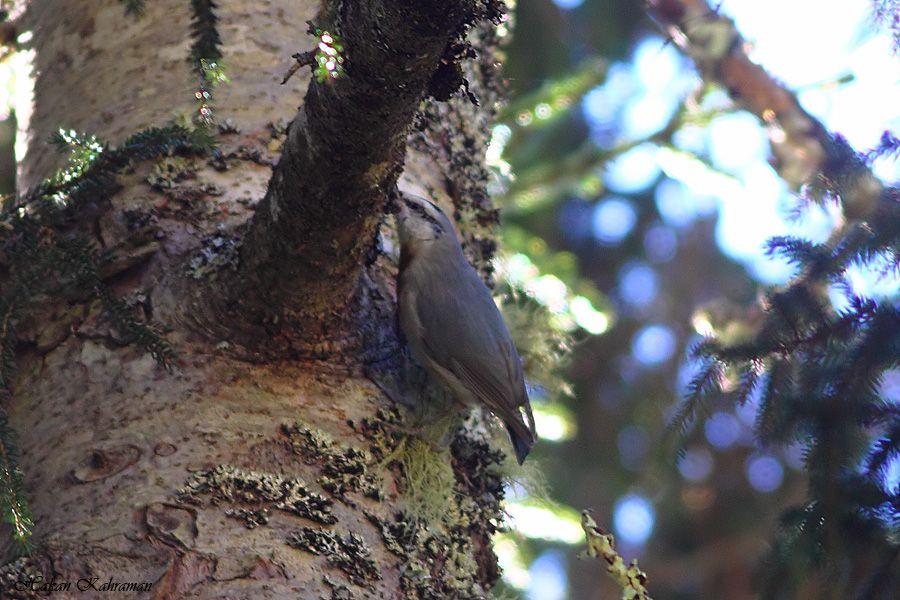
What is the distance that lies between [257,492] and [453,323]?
90 centimetres

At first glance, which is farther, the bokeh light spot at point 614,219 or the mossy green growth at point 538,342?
the bokeh light spot at point 614,219

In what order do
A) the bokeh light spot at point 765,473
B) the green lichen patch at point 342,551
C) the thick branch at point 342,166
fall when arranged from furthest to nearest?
the bokeh light spot at point 765,473, the green lichen patch at point 342,551, the thick branch at point 342,166

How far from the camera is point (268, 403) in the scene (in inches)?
81.4

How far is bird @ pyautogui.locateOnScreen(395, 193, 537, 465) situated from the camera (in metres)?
2.48

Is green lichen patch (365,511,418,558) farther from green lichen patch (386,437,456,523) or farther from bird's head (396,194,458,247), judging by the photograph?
bird's head (396,194,458,247)

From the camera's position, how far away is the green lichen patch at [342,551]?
189 cm

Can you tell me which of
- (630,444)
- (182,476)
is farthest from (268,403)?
(630,444)

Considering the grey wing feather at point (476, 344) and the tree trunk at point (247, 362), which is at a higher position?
the grey wing feather at point (476, 344)

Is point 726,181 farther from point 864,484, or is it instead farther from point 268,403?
point 268,403

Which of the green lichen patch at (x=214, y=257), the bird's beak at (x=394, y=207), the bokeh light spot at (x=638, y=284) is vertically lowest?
the green lichen patch at (x=214, y=257)

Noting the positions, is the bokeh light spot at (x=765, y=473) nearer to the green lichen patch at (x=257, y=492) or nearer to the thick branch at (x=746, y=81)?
the thick branch at (x=746, y=81)

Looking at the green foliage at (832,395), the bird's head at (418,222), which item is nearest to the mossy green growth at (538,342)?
the bird's head at (418,222)

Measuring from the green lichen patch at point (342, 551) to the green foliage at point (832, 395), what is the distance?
112 cm

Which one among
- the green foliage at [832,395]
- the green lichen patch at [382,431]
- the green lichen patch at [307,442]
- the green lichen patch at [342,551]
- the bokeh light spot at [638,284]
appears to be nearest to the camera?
the green lichen patch at [342,551]
